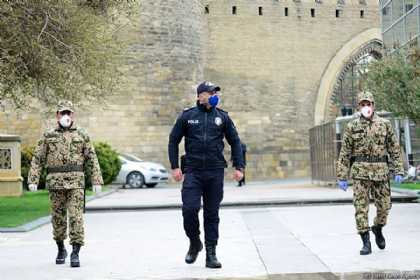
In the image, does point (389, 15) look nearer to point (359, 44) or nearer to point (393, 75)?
point (359, 44)

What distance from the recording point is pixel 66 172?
7504mm

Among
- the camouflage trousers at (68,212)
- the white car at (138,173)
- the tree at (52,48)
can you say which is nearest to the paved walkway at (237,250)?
the camouflage trousers at (68,212)

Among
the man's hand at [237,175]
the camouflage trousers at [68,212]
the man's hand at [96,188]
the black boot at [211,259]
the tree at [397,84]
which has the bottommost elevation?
the black boot at [211,259]

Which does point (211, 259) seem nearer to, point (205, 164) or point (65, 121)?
point (205, 164)

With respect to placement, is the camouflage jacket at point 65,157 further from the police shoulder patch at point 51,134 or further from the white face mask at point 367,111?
the white face mask at point 367,111

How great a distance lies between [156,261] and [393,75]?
45.9ft

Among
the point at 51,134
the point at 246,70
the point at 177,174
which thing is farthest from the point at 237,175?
the point at 246,70

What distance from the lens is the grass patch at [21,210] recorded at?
41.1 feet

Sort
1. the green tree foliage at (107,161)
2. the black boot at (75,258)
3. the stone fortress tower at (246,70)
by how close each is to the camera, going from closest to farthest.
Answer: the black boot at (75,258) < the green tree foliage at (107,161) < the stone fortress tower at (246,70)

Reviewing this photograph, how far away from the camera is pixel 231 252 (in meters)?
8.02

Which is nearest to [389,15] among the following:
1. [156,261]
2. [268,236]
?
[268,236]

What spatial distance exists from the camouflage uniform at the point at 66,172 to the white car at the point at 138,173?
1793cm

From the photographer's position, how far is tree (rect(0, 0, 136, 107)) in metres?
13.3

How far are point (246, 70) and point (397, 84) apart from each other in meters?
12.4
